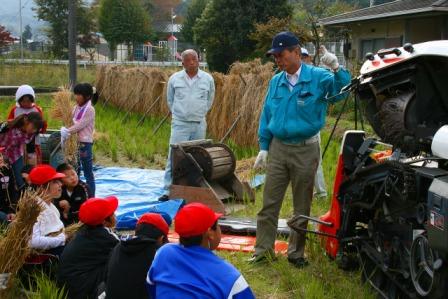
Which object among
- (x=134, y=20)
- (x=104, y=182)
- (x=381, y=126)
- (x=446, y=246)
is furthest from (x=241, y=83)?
(x=134, y=20)

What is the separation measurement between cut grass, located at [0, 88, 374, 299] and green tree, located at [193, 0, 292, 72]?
39.1 feet

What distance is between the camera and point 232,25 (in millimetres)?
27859

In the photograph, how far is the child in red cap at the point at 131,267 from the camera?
12.2 feet

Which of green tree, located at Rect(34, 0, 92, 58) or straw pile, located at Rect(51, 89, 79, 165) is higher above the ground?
green tree, located at Rect(34, 0, 92, 58)

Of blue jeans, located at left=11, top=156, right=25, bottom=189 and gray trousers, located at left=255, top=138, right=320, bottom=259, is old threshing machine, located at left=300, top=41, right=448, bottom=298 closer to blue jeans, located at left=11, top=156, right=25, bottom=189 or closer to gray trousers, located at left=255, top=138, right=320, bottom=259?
gray trousers, located at left=255, top=138, right=320, bottom=259

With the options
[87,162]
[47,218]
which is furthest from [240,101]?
[47,218]

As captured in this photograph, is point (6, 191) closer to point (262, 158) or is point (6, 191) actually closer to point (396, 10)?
point (262, 158)

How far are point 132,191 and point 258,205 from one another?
2086mm

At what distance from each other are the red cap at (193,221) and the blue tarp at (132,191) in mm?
3638

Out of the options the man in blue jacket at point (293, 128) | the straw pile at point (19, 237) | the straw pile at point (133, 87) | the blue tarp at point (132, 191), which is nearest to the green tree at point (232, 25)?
the straw pile at point (133, 87)

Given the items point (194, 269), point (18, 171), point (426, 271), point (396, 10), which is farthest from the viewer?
point (396, 10)

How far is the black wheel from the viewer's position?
3.43m

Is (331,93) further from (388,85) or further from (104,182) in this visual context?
(104,182)

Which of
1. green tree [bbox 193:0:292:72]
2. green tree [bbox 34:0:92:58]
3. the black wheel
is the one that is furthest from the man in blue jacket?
green tree [bbox 34:0:92:58]
